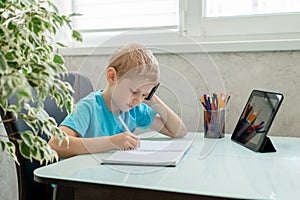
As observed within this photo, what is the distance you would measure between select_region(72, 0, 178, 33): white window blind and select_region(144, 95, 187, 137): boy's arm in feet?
1.63

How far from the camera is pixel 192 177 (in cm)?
92

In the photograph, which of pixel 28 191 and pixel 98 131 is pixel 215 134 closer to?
pixel 98 131

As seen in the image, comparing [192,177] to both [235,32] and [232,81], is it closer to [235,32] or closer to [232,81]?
[232,81]

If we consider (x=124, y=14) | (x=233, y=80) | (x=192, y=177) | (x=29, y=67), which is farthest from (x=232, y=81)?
(x=29, y=67)

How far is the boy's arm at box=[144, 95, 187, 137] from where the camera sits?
4.91 ft

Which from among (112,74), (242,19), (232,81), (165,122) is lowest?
(165,122)

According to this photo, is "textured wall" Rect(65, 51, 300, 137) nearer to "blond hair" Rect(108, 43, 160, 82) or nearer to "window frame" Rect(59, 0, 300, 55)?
"window frame" Rect(59, 0, 300, 55)

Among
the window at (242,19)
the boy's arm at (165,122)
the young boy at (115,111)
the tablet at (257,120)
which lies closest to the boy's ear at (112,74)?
the young boy at (115,111)

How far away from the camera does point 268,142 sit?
49.0 inches

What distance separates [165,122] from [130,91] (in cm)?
30

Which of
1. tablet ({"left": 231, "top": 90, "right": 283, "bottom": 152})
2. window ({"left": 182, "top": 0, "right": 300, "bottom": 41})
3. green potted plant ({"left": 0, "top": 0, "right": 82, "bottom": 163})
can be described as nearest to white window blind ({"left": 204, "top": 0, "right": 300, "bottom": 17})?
window ({"left": 182, "top": 0, "right": 300, "bottom": 41})

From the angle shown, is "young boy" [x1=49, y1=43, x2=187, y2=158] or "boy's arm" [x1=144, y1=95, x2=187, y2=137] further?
"boy's arm" [x1=144, y1=95, x2=187, y2=137]

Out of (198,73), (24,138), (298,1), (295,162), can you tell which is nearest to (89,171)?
(24,138)

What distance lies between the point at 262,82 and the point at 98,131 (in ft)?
2.37
